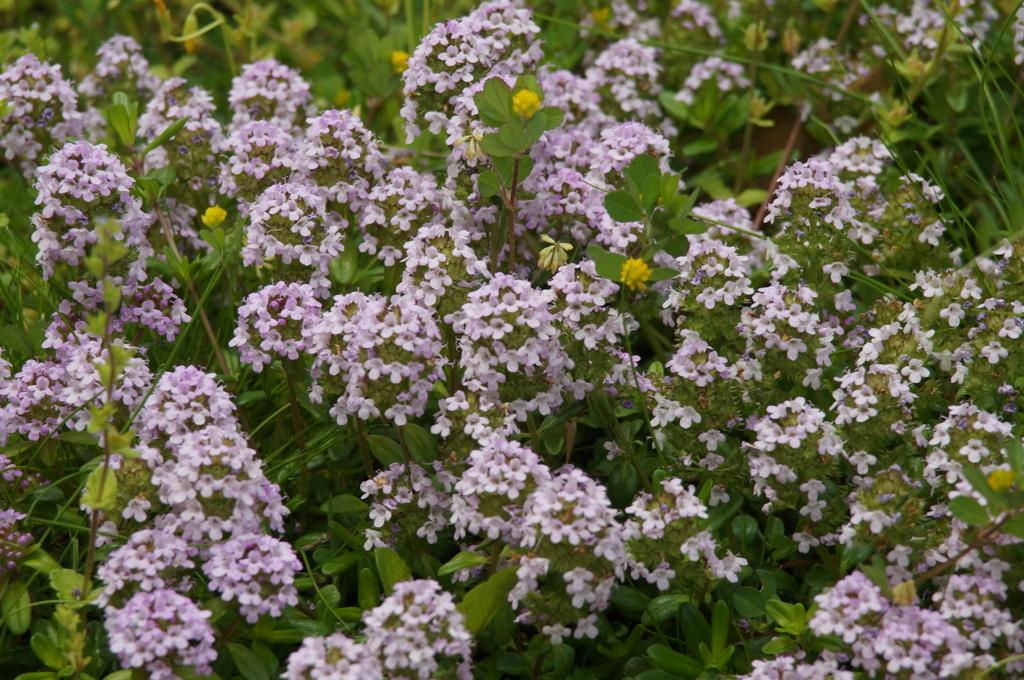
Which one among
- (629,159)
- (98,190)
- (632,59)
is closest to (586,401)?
(629,159)

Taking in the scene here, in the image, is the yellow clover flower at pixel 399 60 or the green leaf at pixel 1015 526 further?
the yellow clover flower at pixel 399 60

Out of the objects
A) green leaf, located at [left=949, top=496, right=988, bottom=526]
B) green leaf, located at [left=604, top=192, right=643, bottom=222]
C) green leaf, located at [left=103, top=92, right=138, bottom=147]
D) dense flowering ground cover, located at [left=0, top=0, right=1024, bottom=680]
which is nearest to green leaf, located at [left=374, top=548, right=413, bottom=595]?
dense flowering ground cover, located at [left=0, top=0, right=1024, bottom=680]

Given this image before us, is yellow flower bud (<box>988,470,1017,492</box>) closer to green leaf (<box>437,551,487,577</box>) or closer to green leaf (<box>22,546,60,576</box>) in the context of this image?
green leaf (<box>437,551,487,577</box>)

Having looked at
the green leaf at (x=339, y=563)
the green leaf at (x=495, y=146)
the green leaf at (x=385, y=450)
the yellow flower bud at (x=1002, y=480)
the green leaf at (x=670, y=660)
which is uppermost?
the green leaf at (x=495, y=146)

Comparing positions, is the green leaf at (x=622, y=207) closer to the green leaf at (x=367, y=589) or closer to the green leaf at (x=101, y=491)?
the green leaf at (x=367, y=589)

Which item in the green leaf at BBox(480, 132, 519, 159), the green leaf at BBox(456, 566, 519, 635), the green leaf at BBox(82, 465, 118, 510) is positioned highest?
the green leaf at BBox(480, 132, 519, 159)

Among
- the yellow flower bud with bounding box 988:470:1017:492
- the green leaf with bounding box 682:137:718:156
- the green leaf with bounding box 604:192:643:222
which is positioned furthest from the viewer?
the green leaf with bounding box 682:137:718:156

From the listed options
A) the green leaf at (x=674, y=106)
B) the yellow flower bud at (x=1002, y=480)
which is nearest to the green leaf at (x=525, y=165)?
the yellow flower bud at (x=1002, y=480)

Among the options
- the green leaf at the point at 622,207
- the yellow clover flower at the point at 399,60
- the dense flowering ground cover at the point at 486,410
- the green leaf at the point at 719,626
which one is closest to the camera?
the dense flowering ground cover at the point at 486,410
